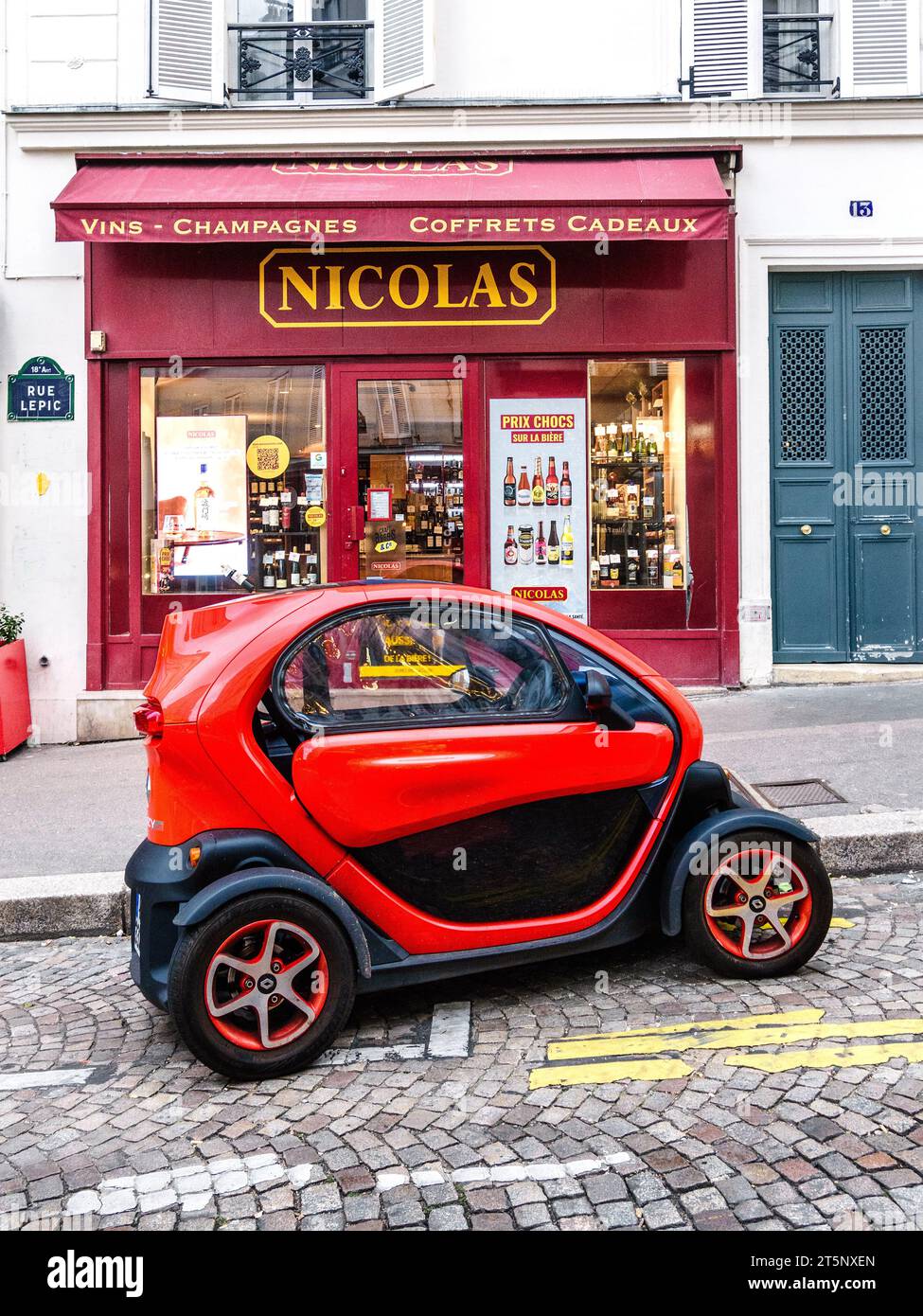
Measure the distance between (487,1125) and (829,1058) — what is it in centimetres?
115

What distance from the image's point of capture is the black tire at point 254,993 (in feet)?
11.5

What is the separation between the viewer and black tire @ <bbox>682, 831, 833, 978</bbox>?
4.17m

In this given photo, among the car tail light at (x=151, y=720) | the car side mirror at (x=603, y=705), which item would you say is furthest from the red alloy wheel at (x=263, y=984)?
the car side mirror at (x=603, y=705)

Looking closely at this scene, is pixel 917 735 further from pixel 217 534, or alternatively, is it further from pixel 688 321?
pixel 217 534

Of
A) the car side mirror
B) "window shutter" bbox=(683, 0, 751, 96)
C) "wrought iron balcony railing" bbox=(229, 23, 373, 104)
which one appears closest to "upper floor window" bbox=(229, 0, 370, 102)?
"wrought iron balcony railing" bbox=(229, 23, 373, 104)

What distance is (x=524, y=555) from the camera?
32.6 ft

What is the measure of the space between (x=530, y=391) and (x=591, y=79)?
2.78 meters

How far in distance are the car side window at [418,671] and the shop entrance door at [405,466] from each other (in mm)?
5695

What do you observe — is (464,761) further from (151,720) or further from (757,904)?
(757,904)

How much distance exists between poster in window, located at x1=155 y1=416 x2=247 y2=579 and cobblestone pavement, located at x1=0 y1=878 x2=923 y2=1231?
5891 millimetres

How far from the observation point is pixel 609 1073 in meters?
3.58

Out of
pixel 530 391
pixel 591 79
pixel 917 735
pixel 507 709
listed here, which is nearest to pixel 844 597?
pixel 917 735

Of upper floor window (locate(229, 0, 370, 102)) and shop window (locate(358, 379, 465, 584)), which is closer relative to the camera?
shop window (locate(358, 379, 465, 584))

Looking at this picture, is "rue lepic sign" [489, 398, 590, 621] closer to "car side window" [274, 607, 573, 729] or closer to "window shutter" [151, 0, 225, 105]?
"window shutter" [151, 0, 225, 105]
